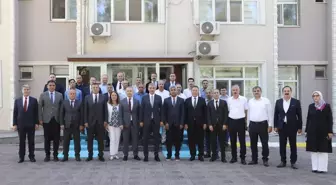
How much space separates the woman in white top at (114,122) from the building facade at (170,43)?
512 cm

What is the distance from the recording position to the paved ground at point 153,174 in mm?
8859

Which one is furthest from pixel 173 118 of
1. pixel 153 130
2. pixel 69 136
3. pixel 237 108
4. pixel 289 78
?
pixel 289 78

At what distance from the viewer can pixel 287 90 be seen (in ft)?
35.4

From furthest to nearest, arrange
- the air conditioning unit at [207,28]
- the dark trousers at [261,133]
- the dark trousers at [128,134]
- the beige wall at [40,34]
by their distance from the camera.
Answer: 1. the beige wall at [40,34]
2. the air conditioning unit at [207,28]
3. the dark trousers at [128,134]
4. the dark trousers at [261,133]

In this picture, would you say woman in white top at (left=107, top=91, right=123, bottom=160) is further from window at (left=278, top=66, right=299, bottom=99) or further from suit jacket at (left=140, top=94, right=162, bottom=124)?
window at (left=278, top=66, right=299, bottom=99)

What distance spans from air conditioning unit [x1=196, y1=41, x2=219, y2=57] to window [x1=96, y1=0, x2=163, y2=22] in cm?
211

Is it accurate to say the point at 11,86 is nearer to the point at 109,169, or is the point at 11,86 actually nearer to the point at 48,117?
the point at 48,117

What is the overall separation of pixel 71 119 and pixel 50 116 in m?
0.57

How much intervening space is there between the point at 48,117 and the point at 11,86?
7627 mm

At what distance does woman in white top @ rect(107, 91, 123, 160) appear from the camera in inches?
450

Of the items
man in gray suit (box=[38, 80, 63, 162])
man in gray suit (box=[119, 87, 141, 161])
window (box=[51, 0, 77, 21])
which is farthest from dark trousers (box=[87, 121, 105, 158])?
window (box=[51, 0, 77, 21])

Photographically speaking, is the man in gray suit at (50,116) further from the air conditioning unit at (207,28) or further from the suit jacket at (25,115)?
the air conditioning unit at (207,28)

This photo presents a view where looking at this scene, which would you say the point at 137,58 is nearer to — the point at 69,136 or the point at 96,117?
the point at 96,117

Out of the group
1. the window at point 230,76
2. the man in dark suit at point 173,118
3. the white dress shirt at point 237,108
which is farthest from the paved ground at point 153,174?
the window at point 230,76
